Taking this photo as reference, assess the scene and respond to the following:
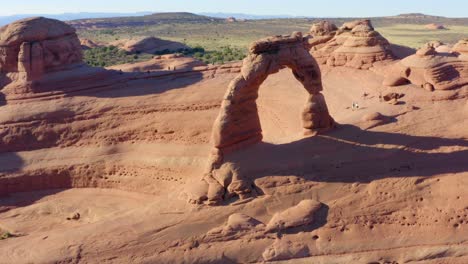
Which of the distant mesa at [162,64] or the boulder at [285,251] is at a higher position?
the distant mesa at [162,64]

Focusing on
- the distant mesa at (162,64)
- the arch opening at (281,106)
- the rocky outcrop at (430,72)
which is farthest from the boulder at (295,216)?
the distant mesa at (162,64)

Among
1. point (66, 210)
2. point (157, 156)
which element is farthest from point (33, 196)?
point (157, 156)

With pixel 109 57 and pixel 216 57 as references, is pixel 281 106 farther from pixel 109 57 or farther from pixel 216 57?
pixel 109 57

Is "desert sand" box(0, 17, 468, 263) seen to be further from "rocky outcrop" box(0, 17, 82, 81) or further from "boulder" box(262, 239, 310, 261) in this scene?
"rocky outcrop" box(0, 17, 82, 81)

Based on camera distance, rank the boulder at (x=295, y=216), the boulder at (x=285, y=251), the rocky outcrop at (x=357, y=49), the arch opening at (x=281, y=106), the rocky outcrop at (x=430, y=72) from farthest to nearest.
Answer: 1. the rocky outcrop at (x=357, y=49)
2. the arch opening at (x=281, y=106)
3. the rocky outcrop at (x=430, y=72)
4. the boulder at (x=295, y=216)
5. the boulder at (x=285, y=251)

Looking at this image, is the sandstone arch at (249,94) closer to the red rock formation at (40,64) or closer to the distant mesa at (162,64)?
the red rock formation at (40,64)

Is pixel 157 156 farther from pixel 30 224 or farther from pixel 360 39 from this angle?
pixel 360 39

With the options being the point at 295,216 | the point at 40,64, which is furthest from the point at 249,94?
the point at 40,64

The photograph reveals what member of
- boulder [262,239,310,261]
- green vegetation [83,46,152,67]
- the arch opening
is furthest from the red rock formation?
green vegetation [83,46,152,67]
